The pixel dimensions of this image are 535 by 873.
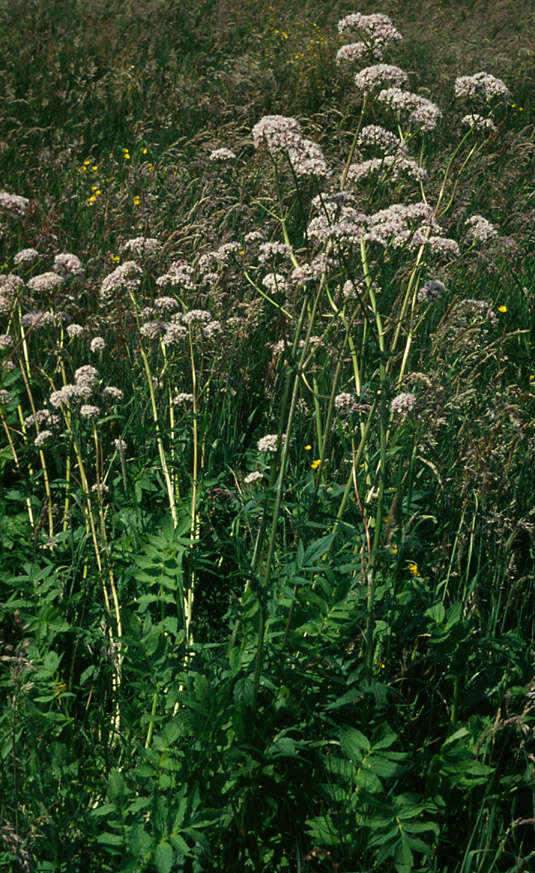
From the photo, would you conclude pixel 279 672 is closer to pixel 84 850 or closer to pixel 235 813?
pixel 235 813

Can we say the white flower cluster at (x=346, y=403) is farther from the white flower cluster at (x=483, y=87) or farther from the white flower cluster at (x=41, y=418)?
the white flower cluster at (x=483, y=87)

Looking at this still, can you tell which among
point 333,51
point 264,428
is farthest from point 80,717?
point 333,51

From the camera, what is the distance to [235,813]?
1740 mm

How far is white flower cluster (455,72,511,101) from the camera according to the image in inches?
109

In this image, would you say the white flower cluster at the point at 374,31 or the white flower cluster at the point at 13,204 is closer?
the white flower cluster at the point at 374,31

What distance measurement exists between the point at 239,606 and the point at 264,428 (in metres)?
1.52

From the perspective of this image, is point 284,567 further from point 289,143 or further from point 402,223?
point 289,143

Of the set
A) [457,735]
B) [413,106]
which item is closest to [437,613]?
[457,735]

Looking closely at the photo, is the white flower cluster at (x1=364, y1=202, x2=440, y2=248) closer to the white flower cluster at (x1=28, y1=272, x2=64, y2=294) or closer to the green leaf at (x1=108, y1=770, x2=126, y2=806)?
the white flower cluster at (x1=28, y1=272, x2=64, y2=294)

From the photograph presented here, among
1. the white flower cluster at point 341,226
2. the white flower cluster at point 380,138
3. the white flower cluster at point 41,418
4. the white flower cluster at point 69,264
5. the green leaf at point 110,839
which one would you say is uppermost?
the white flower cluster at point 380,138

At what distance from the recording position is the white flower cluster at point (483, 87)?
109 inches

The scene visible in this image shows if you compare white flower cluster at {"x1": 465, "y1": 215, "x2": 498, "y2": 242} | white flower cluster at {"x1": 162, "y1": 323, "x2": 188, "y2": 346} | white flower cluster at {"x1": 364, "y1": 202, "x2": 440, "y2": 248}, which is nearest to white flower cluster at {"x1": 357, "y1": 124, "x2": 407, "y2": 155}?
white flower cluster at {"x1": 364, "y1": 202, "x2": 440, "y2": 248}

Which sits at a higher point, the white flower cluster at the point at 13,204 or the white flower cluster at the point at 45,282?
the white flower cluster at the point at 13,204

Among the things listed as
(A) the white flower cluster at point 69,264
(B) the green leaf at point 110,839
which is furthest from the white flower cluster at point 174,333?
(B) the green leaf at point 110,839
